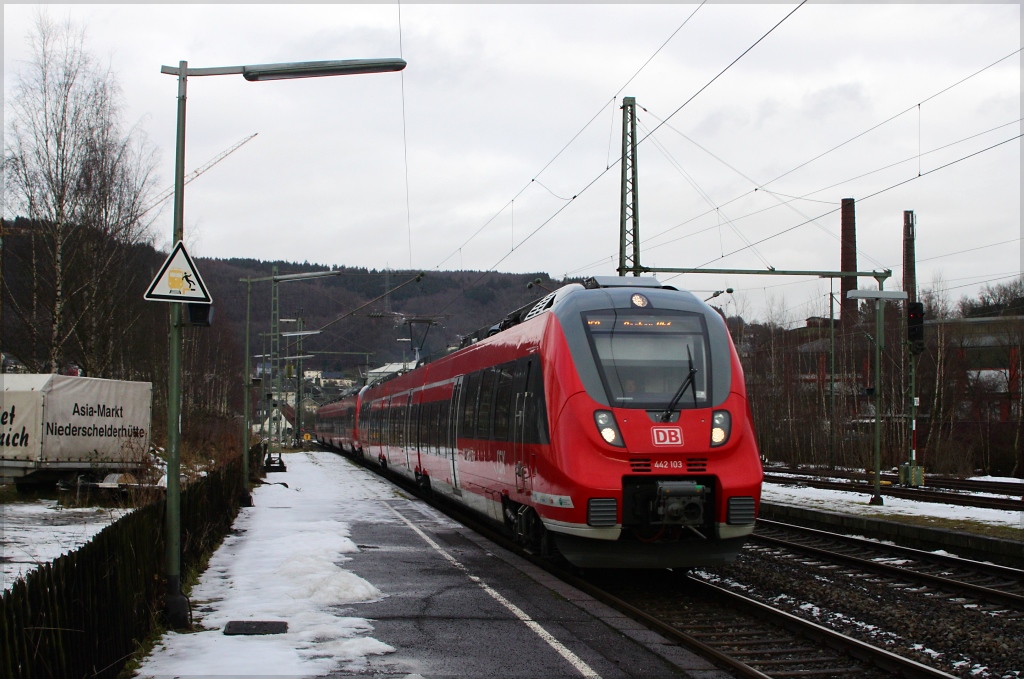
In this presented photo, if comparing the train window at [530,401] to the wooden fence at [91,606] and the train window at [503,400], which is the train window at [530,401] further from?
the wooden fence at [91,606]

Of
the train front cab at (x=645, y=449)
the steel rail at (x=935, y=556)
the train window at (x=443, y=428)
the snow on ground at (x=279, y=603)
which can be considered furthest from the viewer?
the train window at (x=443, y=428)

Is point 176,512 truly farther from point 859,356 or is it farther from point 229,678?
point 859,356

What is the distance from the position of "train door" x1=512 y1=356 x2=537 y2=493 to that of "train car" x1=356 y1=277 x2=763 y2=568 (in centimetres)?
2

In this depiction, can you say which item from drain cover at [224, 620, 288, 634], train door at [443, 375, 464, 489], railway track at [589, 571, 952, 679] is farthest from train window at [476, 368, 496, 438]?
drain cover at [224, 620, 288, 634]

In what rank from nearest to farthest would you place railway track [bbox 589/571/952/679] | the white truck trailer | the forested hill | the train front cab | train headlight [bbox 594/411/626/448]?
railway track [bbox 589/571/952/679]
the train front cab
train headlight [bbox 594/411/626/448]
the white truck trailer
the forested hill

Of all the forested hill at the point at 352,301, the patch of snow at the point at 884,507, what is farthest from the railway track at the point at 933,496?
the forested hill at the point at 352,301

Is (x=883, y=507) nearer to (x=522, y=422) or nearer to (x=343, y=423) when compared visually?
(x=522, y=422)

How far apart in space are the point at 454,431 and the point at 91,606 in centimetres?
1150

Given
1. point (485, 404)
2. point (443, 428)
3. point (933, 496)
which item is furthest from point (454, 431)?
point (933, 496)

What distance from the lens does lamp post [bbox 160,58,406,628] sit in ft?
29.1

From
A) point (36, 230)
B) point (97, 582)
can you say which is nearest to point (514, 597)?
point (97, 582)

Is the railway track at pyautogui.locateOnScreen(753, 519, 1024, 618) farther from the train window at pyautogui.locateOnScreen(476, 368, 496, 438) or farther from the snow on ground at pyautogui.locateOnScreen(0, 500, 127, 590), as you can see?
the snow on ground at pyautogui.locateOnScreen(0, 500, 127, 590)

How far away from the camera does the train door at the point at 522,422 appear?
1178 centimetres

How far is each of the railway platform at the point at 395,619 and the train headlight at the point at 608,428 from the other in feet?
5.47
